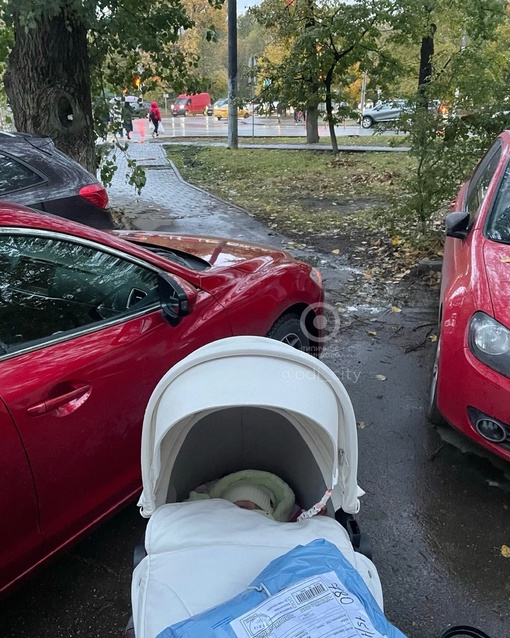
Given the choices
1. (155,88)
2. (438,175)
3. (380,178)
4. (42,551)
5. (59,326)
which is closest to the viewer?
(42,551)

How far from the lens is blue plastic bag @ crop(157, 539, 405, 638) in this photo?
1.25 metres

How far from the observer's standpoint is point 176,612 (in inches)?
55.1

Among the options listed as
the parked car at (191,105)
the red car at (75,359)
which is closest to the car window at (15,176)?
the red car at (75,359)

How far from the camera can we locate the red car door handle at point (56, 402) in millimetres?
1950

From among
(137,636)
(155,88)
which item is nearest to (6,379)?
(137,636)

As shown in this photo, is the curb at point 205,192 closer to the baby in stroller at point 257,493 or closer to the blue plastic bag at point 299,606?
the baby in stroller at point 257,493

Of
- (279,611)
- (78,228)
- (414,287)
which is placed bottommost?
(414,287)

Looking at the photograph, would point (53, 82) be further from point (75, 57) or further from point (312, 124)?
point (312, 124)

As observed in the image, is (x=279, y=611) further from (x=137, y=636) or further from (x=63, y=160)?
(x=63, y=160)

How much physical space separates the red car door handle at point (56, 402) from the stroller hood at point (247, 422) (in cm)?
46

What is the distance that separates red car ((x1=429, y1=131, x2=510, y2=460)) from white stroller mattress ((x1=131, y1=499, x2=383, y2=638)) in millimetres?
1314

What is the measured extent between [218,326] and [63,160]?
3.42m

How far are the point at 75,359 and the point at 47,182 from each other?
11.4ft

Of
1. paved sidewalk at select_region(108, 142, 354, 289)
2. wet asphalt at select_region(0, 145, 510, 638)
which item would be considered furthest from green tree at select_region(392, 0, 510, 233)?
wet asphalt at select_region(0, 145, 510, 638)
